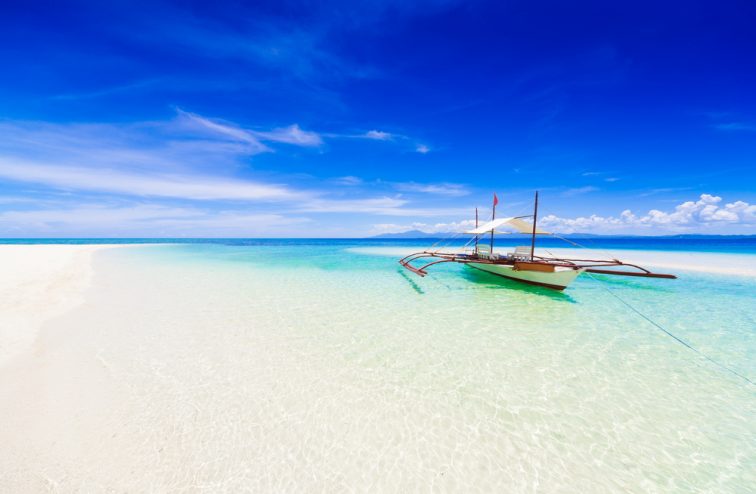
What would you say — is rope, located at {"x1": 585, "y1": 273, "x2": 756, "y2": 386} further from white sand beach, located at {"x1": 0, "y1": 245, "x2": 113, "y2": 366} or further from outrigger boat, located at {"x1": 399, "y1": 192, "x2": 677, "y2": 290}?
white sand beach, located at {"x1": 0, "y1": 245, "x2": 113, "y2": 366}

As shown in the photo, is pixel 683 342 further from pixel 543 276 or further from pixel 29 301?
pixel 29 301

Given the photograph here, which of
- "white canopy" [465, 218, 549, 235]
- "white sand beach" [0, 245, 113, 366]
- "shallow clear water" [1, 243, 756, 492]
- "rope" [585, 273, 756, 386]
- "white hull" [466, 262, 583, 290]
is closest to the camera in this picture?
"shallow clear water" [1, 243, 756, 492]

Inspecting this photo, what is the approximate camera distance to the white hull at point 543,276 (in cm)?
1223

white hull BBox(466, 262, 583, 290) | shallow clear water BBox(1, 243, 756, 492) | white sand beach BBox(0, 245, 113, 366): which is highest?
white hull BBox(466, 262, 583, 290)

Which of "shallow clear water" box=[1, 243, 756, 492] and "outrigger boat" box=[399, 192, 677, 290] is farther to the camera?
"outrigger boat" box=[399, 192, 677, 290]

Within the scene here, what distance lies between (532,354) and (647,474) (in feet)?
9.86

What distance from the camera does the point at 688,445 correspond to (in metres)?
3.83

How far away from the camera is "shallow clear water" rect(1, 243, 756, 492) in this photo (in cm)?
335

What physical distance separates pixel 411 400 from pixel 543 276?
35.6 ft

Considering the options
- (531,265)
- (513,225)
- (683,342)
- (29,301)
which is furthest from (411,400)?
(513,225)

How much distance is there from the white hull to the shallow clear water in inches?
106

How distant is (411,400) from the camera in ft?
15.6

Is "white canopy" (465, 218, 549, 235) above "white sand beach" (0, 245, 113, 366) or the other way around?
above

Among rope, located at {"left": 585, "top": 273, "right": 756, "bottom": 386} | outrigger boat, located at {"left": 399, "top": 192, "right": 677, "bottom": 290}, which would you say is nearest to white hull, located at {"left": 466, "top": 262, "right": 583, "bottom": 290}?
outrigger boat, located at {"left": 399, "top": 192, "right": 677, "bottom": 290}
